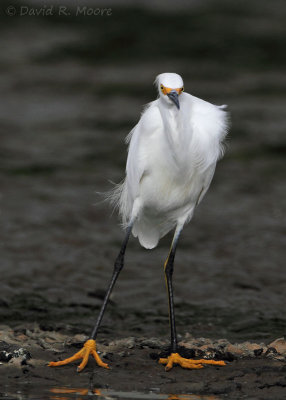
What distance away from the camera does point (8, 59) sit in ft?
51.1

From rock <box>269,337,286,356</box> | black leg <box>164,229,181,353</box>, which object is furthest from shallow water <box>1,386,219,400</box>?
rock <box>269,337,286,356</box>

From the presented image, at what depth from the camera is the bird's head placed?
16.3 feet

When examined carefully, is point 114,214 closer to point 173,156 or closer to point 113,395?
point 173,156

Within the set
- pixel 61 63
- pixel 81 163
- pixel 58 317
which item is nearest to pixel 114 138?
pixel 81 163

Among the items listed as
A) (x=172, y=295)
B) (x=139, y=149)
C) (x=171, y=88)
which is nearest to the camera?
(x=171, y=88)

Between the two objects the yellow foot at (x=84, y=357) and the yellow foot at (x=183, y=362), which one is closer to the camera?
the yellow foot at (x=84, y=357)

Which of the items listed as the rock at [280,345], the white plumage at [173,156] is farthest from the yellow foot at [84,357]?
the rock at [280,345]

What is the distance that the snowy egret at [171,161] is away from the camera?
17.1 feet

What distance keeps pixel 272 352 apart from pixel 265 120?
8196 millimetres

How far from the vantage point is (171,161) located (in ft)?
17.7

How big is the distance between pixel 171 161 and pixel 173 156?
65mm

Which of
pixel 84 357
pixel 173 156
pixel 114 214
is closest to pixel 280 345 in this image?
pixel 84 357

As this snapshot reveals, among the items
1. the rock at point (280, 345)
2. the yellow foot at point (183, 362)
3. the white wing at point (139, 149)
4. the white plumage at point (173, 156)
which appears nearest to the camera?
the yellow foot at point (183, 362)

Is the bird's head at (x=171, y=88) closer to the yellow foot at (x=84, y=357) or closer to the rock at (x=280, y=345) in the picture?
the yellow foot at (x=84, y=357)
